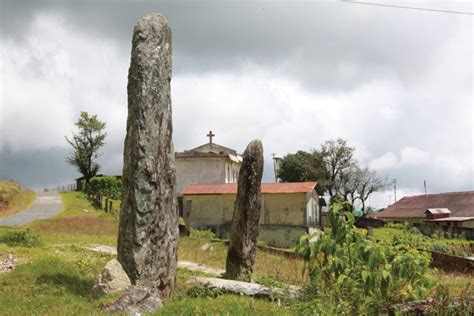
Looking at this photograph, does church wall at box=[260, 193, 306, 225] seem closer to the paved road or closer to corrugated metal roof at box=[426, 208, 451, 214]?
the paved road

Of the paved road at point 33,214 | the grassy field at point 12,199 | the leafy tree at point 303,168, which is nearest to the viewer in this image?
the paved road at point 33,214

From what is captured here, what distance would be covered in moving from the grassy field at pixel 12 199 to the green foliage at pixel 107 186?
7065 millimetres

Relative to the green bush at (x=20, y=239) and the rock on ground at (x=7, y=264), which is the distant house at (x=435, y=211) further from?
the rock on ground at (x=7, y=264)

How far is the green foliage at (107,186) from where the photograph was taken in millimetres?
59875

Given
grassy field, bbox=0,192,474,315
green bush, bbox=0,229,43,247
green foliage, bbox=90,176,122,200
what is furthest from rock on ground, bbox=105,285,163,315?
Result: green foliage, bbox=90,176,122,200

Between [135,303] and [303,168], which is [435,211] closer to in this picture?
[303,168]

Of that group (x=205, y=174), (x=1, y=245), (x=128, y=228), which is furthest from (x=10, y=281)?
(x=205, y=174)

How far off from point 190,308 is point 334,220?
294 centimetres

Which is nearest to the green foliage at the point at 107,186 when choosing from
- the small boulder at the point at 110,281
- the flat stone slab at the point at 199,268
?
the flat stone slab at the point at 199,268

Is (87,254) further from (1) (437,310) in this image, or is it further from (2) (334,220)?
(1) (437,310)

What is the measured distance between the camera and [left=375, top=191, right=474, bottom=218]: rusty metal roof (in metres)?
54.0

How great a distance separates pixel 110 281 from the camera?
10547mm

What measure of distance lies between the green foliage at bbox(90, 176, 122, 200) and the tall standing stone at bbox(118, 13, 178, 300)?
1939 inches

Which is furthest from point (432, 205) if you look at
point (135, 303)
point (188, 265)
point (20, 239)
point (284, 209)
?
point (135, 303)
